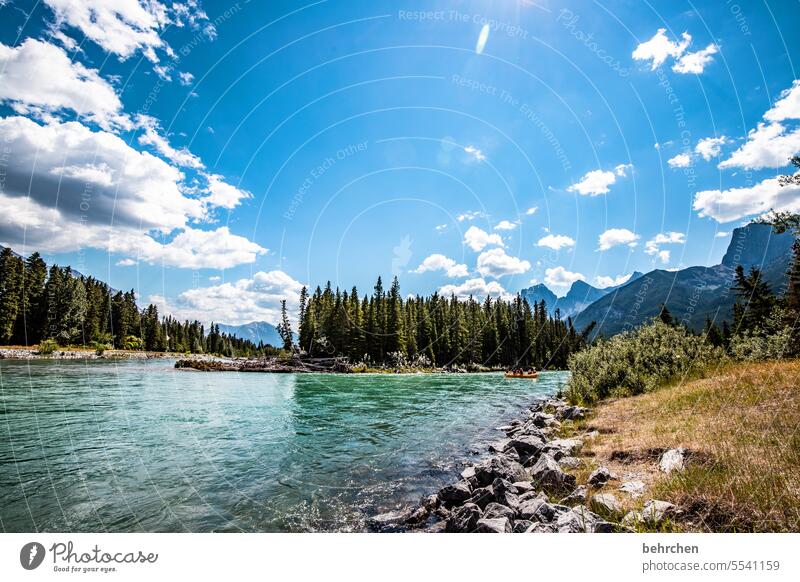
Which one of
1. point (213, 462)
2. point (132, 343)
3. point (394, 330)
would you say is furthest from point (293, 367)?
point (132, 343)

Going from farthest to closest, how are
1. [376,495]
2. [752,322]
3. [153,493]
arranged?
[752,322], [376,495], [153,493]

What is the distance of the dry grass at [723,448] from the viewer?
4.61 meters

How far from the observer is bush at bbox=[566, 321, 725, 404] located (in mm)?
17922

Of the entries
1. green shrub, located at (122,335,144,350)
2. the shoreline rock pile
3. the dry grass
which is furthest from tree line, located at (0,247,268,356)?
the dry grass

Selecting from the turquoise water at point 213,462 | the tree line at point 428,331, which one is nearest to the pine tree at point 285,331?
the tree line at point 428,331

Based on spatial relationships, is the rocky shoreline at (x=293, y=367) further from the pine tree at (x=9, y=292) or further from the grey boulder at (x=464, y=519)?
the grey boulder at (x=464, y=519)

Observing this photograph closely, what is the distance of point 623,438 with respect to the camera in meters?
10.1

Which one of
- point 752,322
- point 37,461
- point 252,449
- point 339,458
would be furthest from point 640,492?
point 752,322

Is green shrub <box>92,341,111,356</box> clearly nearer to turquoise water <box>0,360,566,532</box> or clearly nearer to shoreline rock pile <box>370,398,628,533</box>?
turquoise water <box>0,360,566,532</box>

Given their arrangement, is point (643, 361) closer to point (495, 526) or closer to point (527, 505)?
point (527, 505)

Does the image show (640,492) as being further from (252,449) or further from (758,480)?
(252,449)
